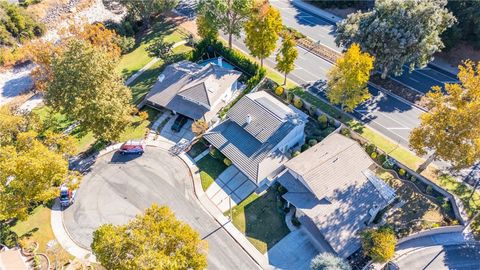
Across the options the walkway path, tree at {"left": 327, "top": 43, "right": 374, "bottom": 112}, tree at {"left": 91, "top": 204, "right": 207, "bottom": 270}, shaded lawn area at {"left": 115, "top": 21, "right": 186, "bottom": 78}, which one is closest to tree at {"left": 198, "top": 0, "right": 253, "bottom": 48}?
the walkway path

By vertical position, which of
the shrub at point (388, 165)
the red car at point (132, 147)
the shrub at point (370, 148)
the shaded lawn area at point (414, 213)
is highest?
the shrub at point (370, 148)

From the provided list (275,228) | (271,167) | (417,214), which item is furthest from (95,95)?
(417,214)

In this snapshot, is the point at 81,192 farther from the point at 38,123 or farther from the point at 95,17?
the point at 95,17

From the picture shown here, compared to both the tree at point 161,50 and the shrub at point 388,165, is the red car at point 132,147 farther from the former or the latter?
the shrub at point 388,165

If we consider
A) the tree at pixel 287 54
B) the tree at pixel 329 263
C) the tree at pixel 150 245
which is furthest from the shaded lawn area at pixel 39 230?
the tree at pixel 287 54

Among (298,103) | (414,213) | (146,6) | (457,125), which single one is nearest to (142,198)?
(298,103)
